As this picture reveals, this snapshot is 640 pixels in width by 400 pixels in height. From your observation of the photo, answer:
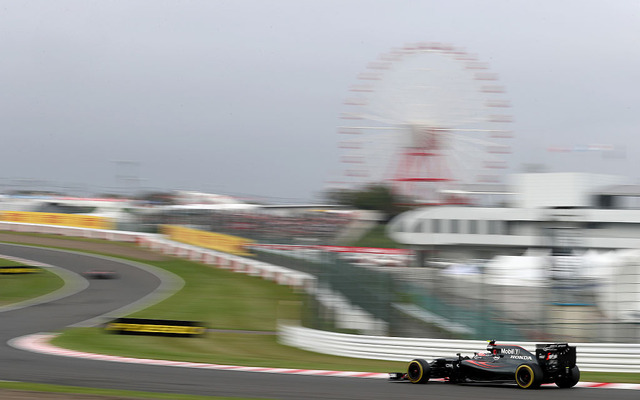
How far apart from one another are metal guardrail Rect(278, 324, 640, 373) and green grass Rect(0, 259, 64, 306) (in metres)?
12.3

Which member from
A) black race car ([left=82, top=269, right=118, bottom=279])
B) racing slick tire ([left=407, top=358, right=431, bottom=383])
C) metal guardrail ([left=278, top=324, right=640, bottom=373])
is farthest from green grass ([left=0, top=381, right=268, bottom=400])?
black race car ([left=82, top=269, right=118, bottom=279])

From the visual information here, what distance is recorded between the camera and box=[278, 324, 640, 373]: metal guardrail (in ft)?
42.9

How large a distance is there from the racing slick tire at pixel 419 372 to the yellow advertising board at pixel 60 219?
38.6 meters

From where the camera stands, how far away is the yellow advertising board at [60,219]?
4688cm

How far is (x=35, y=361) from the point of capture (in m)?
12.9

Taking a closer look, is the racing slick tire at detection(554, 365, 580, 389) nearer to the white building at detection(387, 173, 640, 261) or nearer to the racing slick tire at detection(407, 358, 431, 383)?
the racing slick tire at detection(407, 358, 431, 383)

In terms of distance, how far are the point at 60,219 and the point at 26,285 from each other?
2017 cm

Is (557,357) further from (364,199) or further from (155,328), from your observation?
(364,199)

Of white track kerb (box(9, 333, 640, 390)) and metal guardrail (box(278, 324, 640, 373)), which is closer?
white track kerb (box(9, 333, 640, 390))

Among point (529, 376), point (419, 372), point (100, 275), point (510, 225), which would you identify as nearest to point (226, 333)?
point (419, 372)

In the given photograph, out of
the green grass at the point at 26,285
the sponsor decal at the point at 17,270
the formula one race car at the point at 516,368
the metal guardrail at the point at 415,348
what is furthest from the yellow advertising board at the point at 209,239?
the formula one race car at the point at 516,368

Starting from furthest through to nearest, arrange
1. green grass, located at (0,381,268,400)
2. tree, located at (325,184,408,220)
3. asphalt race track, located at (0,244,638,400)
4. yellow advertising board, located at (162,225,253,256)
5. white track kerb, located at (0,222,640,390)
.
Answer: tree, located at (325,184,408,220) < yellow advertising board, located at (162,225,253,256) < white track kerb, located at (0,222,640,390) < asphalt race track, located at (0,244,638,400) < green grass, located at (0,381,268,400)

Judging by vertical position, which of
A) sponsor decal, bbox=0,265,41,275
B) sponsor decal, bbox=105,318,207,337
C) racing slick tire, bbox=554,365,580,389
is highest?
racing slick tire, bbox=554,365,580,389

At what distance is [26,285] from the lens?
28719 mm
